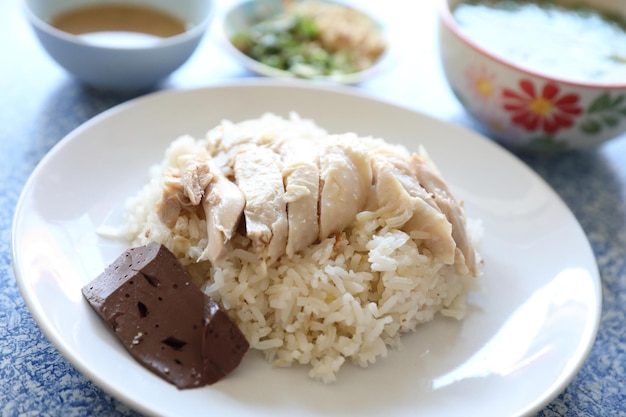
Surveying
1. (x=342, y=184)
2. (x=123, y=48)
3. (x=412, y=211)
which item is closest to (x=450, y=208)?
(x=412, y=211)

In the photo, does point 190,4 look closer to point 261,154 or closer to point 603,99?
point 261,154

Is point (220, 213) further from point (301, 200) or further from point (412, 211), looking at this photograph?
point (412, 211)

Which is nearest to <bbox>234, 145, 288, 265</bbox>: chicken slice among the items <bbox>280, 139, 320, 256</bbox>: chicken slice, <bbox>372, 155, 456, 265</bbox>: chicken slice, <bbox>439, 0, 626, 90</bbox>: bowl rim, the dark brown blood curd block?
<bbox>280, 139, 320, 256</bbox>: chicken slice

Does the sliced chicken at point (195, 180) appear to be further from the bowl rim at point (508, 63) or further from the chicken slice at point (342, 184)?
the bowl rim at point (508, 63)

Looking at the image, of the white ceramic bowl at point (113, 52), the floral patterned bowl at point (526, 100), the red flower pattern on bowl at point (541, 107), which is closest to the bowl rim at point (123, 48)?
the white ceramic bowl at point (113, 52)

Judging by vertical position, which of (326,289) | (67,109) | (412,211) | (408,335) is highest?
(412,211)

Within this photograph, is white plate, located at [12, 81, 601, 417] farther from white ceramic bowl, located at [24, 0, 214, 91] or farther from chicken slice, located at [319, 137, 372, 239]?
chicken slice, located at [319, 137, 372, 239]
